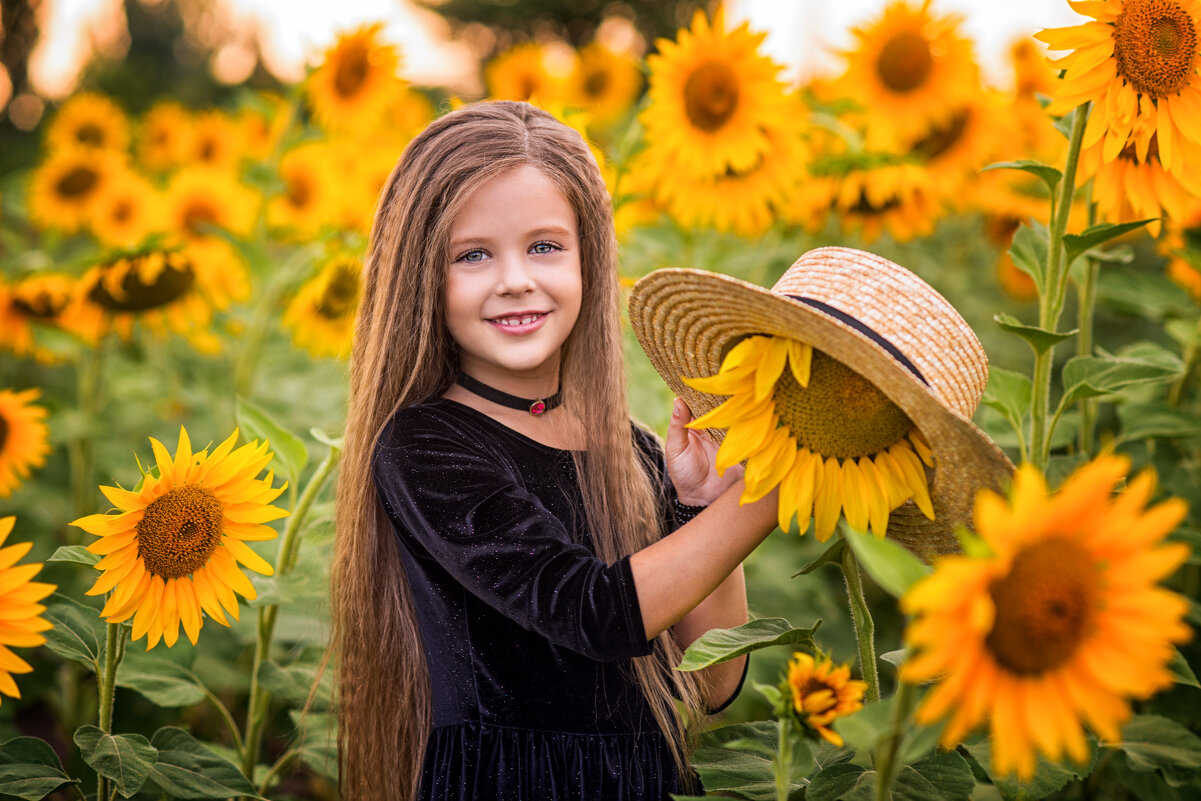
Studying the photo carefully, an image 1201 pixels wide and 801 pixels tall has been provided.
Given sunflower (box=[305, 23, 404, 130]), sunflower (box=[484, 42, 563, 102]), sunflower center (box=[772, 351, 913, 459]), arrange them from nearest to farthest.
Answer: sunflower center (box=[772, 351, 913, 459]), sunflower (box=[305, 23, 404, 130]), sunflower (box=[484, 42, 563, 102])

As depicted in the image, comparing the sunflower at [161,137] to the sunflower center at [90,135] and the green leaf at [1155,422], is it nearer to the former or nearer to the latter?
the sunflower center at [90,135]

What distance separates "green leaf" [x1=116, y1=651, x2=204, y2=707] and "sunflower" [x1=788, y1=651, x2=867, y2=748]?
104cm

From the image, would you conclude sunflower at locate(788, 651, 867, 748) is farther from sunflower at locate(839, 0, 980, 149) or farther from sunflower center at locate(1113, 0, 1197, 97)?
sunflower at locate(839, 0, 980, 149)

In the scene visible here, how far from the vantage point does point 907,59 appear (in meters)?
2.80

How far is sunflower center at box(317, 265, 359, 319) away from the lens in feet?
8.45

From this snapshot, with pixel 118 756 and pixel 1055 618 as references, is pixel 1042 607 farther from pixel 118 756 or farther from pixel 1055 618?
pixel 118 756

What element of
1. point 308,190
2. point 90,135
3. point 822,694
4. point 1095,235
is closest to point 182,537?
point 822,694

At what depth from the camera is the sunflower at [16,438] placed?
6.39ft

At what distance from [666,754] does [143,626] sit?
73cm

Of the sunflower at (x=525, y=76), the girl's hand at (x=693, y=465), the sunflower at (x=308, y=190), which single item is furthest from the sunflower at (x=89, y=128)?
the girl's hand at (x=693, y=465)

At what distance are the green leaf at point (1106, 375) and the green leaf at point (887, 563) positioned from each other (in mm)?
738

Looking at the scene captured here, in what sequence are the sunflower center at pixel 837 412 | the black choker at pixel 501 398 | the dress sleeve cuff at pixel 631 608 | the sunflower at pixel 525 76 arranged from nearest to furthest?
the sunflower center at pixel 837 412
the dress sleeve cuff at pixel 631 608
the black choker at pixel 501 398
the sunflower at pixel 525 76

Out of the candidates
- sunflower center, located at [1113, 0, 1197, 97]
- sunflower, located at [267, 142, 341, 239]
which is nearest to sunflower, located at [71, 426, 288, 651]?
sunflower center, located at [1113, 0, 1197, 97]

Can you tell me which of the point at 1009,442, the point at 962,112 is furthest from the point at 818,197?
the point at 1009,442
